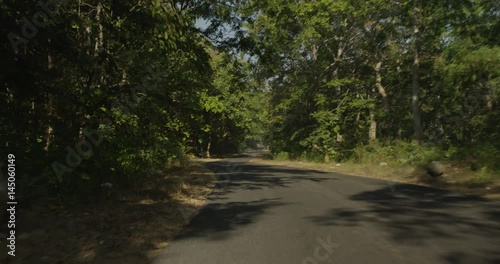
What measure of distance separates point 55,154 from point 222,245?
400 cm

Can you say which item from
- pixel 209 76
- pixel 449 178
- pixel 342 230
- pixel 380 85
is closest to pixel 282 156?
pixel 380 85

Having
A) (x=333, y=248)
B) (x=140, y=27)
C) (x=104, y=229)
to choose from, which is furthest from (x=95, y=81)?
(x=333, y=248)

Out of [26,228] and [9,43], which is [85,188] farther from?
[9,43]

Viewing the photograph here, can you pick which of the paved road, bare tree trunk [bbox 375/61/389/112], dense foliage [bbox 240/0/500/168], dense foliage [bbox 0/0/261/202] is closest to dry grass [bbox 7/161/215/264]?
the paved road

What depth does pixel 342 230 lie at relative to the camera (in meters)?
6.99

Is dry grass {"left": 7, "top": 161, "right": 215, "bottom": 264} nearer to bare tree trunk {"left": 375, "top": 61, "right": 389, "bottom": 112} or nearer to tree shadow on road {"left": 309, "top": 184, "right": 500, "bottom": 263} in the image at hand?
tree shadow on road {"left": 309, "top": 184, "right": 500, "bottom": 263}

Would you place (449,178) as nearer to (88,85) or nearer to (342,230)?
(342,230)

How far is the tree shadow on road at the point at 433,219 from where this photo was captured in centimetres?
586

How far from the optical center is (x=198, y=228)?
24.6 feet

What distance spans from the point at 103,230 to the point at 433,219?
604 cm

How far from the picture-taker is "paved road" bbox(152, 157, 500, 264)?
554 cm

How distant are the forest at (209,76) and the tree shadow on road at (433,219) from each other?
4765mm

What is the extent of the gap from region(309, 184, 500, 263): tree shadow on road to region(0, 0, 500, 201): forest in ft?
15.6

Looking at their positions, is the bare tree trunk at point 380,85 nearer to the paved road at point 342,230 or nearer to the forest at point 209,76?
the forest at point 209,76
